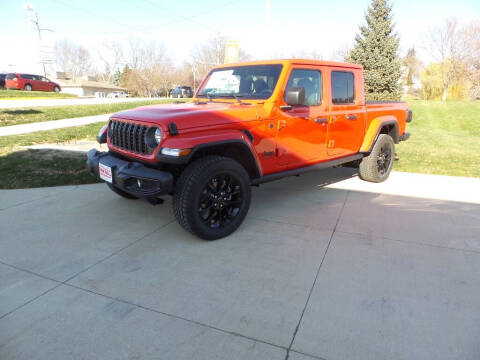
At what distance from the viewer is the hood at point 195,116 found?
2986 millimetres

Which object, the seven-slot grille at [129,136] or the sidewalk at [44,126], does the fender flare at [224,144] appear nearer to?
the seven-slot grille at [129,136]

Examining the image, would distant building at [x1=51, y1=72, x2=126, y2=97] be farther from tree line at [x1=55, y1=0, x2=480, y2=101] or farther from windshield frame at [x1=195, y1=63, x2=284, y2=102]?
windshield frame at [x1=195, y1=63, x2=284, y2=102]

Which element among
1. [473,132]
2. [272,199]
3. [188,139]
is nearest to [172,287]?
[188,139]

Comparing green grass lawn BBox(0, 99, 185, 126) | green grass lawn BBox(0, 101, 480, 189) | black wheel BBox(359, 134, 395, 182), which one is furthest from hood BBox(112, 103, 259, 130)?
green grass lawn BBox(0, 99, 185, 126)

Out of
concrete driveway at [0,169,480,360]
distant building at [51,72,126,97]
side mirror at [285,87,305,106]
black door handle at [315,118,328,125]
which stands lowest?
concrete driveway at [0,169,480,360]

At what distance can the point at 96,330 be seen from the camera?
2.07 m

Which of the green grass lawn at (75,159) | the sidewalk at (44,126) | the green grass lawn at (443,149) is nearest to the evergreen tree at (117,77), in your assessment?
the sidewalk at (44,126)

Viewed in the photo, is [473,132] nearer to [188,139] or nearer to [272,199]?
[272,199]

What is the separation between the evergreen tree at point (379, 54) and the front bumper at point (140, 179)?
19627 millimetres

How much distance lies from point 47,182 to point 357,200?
187 inches

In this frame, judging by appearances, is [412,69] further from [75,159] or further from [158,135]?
[158,135]

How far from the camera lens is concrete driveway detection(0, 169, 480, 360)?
198 centimetres

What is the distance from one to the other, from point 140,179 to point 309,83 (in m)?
2.40

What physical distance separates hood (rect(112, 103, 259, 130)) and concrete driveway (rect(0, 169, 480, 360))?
119 centimetres
